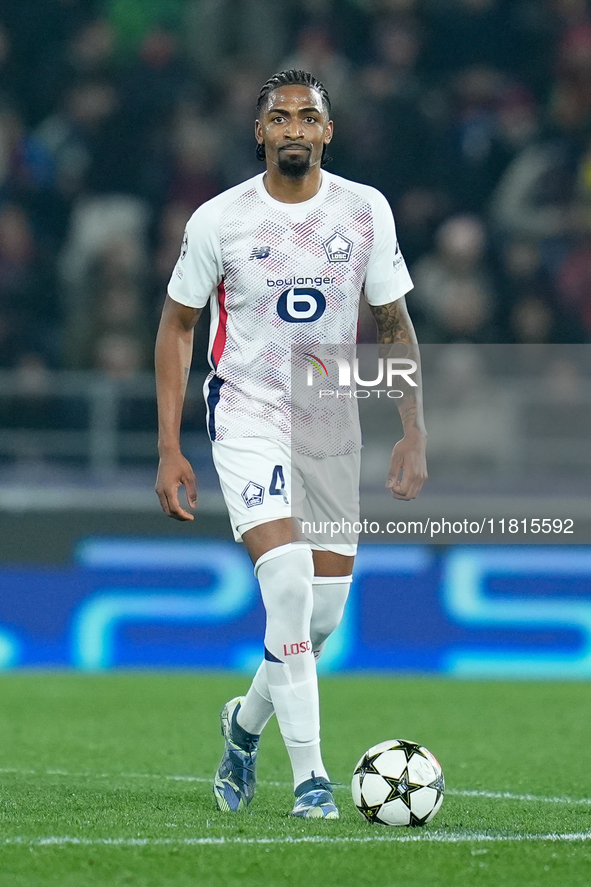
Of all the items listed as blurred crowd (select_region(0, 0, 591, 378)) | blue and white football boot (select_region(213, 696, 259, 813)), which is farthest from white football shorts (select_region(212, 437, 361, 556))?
blurred crowd (select_region(0, 0, 591, 378))

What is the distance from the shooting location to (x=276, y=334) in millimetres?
4766

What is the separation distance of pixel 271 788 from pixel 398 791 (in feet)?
3.69

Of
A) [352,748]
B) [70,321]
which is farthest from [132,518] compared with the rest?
[352,748]

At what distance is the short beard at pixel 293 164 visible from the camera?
4.73 m

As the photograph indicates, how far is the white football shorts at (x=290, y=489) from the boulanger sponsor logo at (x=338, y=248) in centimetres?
61

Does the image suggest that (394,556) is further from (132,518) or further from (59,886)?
(59,886)

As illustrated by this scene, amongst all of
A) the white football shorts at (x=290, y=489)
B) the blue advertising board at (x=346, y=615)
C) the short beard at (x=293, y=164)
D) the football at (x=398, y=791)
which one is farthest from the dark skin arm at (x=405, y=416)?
A: the blue advertising board at (x=346, y=615)

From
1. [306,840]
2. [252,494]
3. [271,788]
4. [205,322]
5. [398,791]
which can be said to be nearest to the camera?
[306,840]

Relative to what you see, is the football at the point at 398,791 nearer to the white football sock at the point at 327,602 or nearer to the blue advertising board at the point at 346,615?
the white football sock at the point at 327,602

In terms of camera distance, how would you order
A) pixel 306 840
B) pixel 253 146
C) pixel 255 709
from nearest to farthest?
pixel 306 840 < pixel 255 709 < pixel 253 146

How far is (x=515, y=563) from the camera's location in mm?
9617

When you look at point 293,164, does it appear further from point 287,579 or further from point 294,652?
point 294,652

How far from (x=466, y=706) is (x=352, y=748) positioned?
5.65 ft

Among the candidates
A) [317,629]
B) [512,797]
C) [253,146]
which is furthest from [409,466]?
[253,146]
